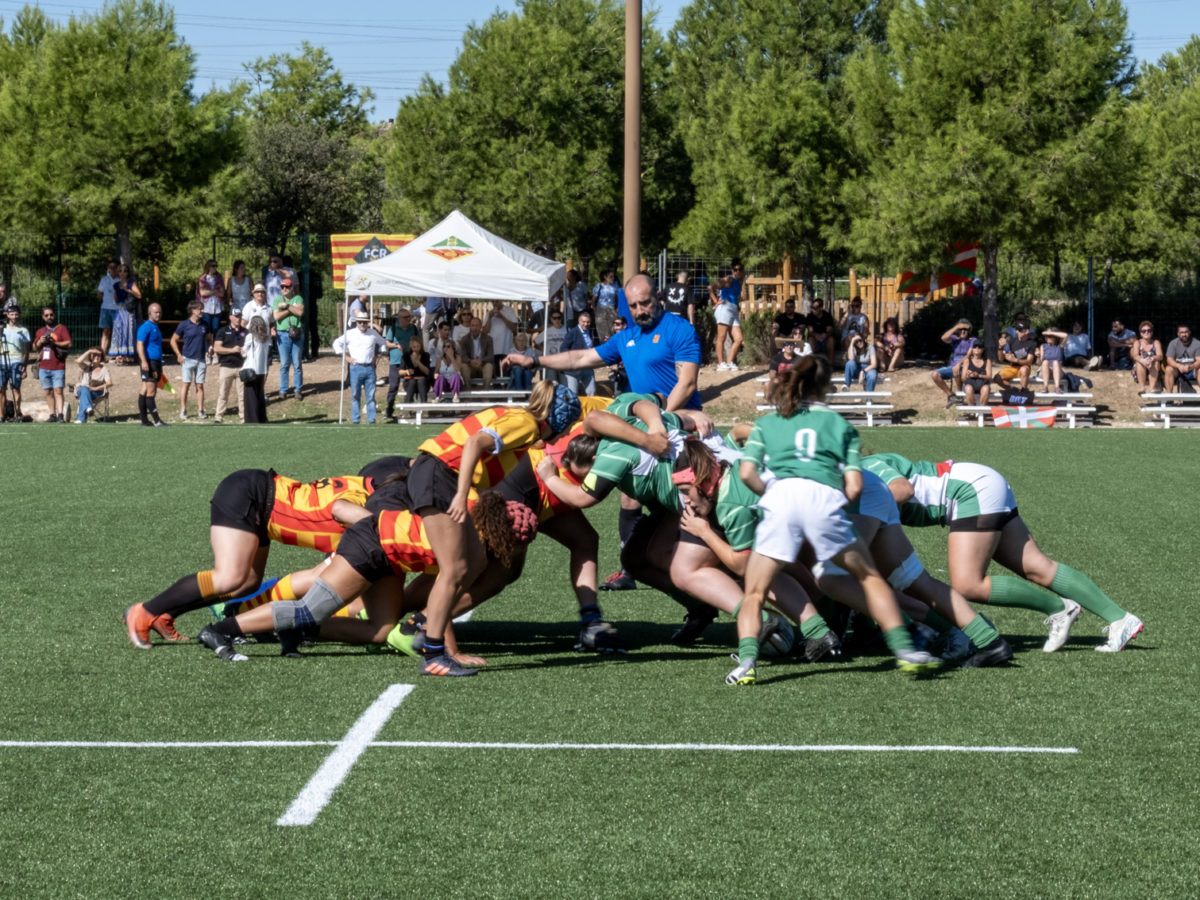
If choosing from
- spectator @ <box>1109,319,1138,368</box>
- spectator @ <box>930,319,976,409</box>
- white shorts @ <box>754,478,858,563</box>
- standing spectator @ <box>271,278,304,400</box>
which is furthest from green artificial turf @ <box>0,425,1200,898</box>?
spectator @ <box>1109,319,1138,368</box>

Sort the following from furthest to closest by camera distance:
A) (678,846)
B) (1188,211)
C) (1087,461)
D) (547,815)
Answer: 1. (1188,211)
2. (1087,461)
3. (547,815)
4. (678,846)

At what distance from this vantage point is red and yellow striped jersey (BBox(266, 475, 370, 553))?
7.32 metres

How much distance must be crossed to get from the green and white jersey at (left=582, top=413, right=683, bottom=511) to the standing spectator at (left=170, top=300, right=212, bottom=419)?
17912 mm

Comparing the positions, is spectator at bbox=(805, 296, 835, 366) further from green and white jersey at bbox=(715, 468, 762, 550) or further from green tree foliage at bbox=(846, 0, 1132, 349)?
green and white jersey at bbox=(715, 468, 762, 550)

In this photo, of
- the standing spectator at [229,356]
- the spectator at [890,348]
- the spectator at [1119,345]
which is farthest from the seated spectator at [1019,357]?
the standing spectator at [229,356]

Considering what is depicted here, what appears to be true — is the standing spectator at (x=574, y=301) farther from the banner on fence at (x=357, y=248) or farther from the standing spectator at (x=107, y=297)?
the standing spectator at (x=107, y=297)

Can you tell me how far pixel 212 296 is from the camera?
26.6m

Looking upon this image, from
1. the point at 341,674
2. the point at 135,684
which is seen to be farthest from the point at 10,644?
the point at 341,674

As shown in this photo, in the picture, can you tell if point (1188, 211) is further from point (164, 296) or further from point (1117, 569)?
point (1117, 569)

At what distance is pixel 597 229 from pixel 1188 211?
16042 millimetres

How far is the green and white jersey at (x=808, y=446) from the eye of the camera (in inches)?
253

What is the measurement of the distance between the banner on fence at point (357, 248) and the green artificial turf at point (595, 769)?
22.8 meters

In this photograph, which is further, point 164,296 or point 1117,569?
point 164,296

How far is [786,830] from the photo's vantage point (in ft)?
15.4
